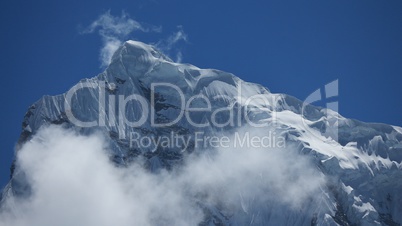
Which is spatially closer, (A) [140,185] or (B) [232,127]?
(A) [140,185]

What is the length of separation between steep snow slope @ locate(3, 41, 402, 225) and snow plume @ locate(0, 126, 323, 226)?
6.96ft

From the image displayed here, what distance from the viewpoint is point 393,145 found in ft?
584

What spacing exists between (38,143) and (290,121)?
6454 centimetres

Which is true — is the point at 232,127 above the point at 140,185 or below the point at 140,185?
above

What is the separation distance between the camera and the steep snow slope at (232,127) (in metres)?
159

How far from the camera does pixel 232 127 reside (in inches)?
6919

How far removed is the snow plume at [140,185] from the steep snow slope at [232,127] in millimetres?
2121

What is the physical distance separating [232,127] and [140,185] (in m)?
29.3

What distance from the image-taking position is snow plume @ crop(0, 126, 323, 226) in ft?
507

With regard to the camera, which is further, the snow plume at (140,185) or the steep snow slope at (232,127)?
the steep snow slope at (232,127)

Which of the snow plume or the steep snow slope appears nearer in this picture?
the snow plume

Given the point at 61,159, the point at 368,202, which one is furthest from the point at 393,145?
the point at 61,159

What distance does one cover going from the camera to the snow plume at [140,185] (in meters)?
Answer: 155

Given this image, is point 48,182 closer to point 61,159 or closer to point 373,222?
point 61,159
